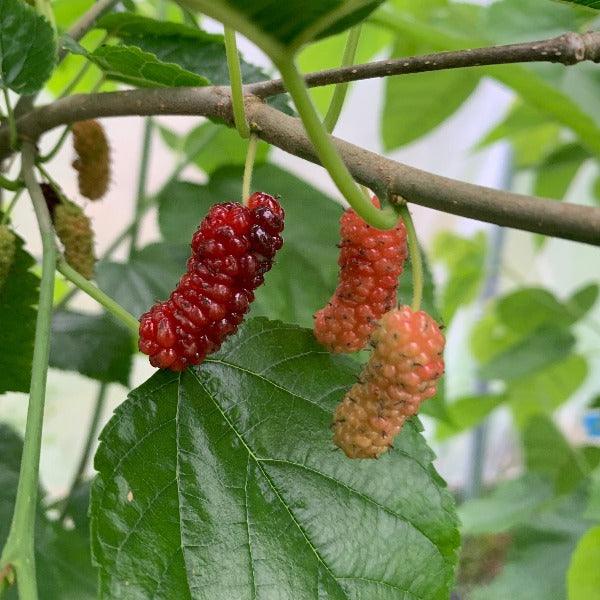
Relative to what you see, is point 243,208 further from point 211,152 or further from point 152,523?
point 211,152

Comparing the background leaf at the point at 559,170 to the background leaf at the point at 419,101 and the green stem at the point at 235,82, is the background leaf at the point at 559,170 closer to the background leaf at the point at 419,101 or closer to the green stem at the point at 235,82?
the background leaf at the point at 419,101

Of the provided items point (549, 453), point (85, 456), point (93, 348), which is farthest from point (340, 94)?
point (549, 453)

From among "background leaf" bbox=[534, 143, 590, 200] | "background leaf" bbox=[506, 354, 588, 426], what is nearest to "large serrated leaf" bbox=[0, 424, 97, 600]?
"background leaf" bbox=[534, 143, 590, 200]

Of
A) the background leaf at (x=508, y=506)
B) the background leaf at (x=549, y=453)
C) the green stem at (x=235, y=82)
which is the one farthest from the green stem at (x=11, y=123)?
the background leaf at (x=549, y=453)

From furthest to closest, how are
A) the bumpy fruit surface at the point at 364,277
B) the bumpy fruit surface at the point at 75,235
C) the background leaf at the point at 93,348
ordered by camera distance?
1. the background leaf at the point at 93,348
2. the bumpy fruit surface at the point at 75,235
3. the bumpy fruit surface at the point at 364,277

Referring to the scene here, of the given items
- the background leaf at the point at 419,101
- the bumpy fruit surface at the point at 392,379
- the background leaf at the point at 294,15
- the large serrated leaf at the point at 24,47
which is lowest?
the bumpy fruit surface at the point at 392,379

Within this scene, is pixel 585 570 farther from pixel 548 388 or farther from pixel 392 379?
pixel 548 388
